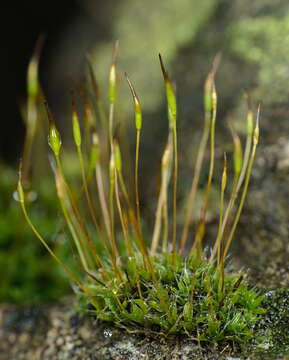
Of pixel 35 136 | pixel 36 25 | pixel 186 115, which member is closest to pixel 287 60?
pixel 186 115

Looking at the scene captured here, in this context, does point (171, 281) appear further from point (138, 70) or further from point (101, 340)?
point (138, 70)

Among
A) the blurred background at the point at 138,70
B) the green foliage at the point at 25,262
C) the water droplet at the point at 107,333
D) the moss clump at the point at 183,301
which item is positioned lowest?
the green foliage at the point at 25,262

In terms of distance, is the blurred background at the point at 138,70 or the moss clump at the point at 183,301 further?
the blurred background at the point at 138,70

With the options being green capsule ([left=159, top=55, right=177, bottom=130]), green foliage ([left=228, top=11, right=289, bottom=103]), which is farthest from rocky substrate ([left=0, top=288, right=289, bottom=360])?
green foliage ([left=228, top=11, right=289, bottom=103])

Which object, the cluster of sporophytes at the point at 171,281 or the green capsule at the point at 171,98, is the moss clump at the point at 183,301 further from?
the green capsule at the point at 171,98

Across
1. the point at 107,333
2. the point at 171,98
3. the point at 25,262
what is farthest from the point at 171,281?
the point at 25,262

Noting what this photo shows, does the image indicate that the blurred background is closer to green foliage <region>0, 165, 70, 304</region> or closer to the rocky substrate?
green foliage <region>0, 165, 70, 304</region>

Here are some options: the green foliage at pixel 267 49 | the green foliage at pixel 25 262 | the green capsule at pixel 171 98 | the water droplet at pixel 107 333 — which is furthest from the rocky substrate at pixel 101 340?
the green foliage at pixel 267 49

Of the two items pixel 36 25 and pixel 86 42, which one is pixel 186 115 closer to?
pixel 86 42
